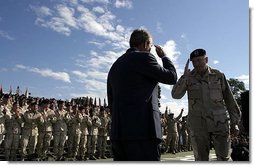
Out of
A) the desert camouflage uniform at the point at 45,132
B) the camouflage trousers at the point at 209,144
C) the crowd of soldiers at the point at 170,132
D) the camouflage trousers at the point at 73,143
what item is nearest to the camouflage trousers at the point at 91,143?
the camouflage trousers at the point at 73,143

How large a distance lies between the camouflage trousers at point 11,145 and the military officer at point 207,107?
6.41 m

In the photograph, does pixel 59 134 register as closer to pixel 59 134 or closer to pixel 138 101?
pixel 59 134

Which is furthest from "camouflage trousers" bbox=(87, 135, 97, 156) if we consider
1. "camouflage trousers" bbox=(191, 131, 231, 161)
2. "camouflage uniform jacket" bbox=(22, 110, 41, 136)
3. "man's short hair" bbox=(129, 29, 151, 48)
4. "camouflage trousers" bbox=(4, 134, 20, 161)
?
"man's short hair" bbox=(129, 29, 151, 48)

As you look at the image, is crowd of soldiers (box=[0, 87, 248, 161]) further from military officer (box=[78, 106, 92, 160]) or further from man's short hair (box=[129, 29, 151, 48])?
man's short hair (box=[129, 29, 151, 48])

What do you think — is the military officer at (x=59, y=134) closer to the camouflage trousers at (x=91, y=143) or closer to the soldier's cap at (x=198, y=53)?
the camouflage trousers at (x=91, y=143)

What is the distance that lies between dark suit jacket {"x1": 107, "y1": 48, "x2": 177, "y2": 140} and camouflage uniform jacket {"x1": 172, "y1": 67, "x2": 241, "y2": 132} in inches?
40.1

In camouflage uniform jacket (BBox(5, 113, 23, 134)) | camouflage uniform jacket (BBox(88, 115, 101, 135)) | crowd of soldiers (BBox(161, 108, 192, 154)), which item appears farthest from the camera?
crowd of soldiers (BBox(161, 108, 192, 154))

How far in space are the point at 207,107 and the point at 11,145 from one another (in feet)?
22.3

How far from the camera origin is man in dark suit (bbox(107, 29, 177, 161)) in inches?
104

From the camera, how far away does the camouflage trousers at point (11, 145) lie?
917 centimetres

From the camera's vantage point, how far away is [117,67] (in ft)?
9.35

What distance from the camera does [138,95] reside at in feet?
8.76

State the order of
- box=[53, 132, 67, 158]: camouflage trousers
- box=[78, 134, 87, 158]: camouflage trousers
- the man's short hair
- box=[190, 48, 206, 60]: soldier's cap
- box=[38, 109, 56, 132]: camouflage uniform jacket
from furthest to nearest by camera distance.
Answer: box=[78, 134, 87, 158]: camouflage trousers < box=[53, 132, 67, 158]: camouflage trousers < box=[38, 109, 56, 132]: camouflage uniform jacket < box=[190, 48, 206, 60]: soldier's cap < the man's short hair

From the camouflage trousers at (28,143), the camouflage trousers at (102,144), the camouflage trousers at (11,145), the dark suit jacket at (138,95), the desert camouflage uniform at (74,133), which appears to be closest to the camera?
the dark suit jacket at (138,95)
